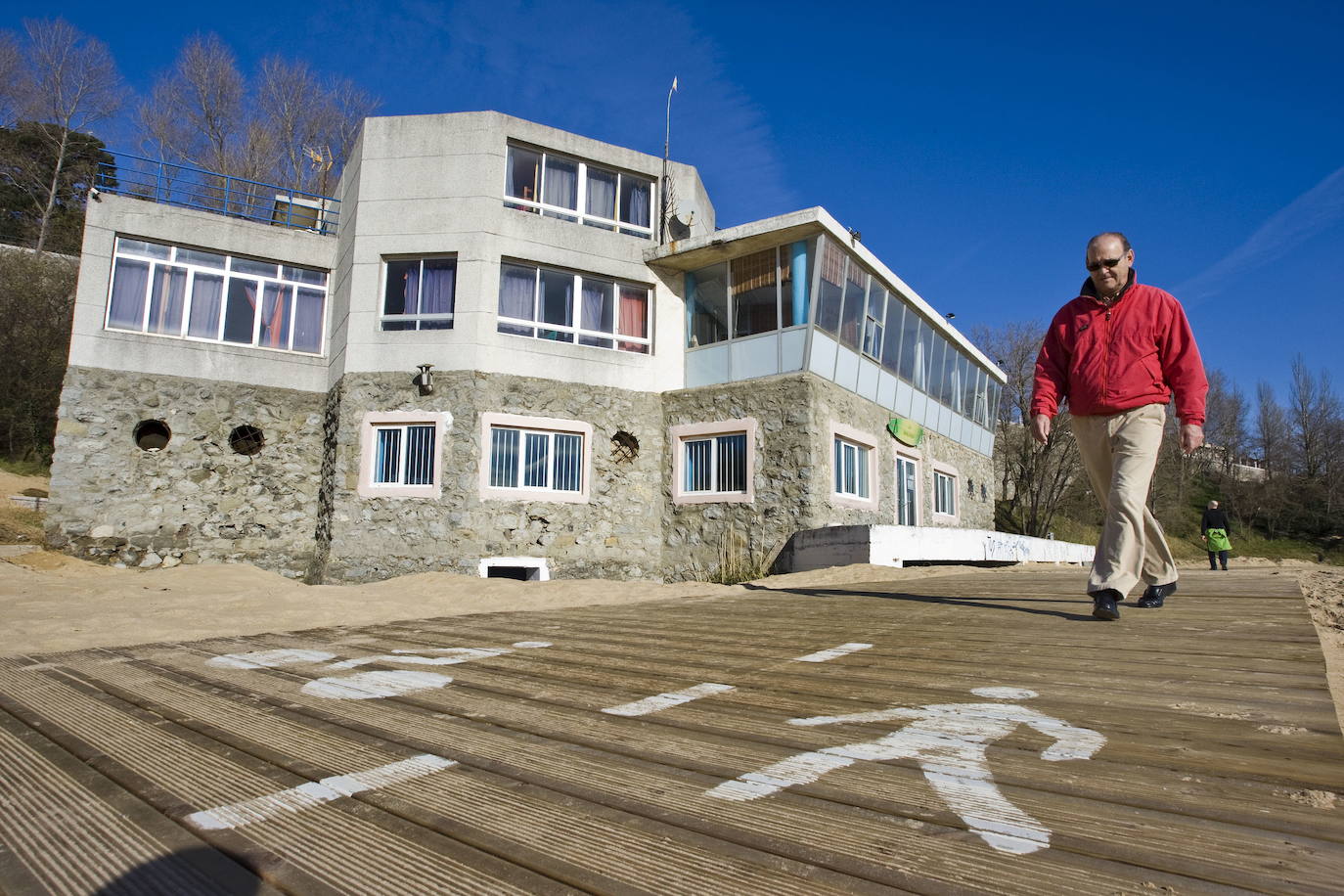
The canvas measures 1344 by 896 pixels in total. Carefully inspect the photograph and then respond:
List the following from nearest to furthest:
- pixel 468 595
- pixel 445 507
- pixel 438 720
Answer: pixel 438 720 → pixel 468 595 → pixel 445 507

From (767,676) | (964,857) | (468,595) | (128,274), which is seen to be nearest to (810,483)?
(468,595)

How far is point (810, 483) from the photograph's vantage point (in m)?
12.9

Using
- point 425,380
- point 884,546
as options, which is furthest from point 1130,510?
point 425,380

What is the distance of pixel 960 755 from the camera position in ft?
6.11

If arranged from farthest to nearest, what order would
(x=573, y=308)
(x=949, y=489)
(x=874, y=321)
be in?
(x=949, y=489), (x=874, y=321), (x=573, y=308)

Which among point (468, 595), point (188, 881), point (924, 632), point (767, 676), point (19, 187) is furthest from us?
point (19, 187)

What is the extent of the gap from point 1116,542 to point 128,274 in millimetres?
15747

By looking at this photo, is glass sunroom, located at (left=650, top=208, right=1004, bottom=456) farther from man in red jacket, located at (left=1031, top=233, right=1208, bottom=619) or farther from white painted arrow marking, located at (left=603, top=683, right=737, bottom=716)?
white painted arrow marking, located at (left=603, top=683, right=737, bottom=716)

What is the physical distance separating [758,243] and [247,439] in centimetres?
995

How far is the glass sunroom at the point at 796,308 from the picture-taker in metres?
13.5

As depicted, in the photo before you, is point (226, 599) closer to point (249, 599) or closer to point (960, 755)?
point (249, 599)

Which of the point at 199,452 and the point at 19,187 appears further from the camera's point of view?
the point at 19,187

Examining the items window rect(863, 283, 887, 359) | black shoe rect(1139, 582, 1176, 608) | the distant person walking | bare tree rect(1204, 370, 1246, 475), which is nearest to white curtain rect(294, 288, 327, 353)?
window rect(863, 283, 887, 359)

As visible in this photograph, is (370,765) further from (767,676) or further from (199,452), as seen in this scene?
(199,452)
